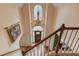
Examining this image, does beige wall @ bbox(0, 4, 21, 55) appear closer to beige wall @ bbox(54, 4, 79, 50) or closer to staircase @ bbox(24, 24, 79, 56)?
staircase @ bbox(24, 24, 79, 56)

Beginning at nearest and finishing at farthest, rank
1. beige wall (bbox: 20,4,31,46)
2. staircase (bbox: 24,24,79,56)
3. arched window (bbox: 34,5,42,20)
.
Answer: staircase (bbox: 24,24,79,56) → beige wall (bbox: 20,4,31,46) → arched window (bbox: 34,5,42,20)

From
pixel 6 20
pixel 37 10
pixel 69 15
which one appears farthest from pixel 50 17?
pixel 6 20

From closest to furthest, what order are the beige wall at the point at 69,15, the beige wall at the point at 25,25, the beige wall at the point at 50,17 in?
the beige wall at the point at 69,15 < the beige wall at the point at 50,17 < the beige wall at the point at 25,25

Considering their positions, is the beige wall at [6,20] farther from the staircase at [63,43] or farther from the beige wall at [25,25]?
the staircase at [63,43]

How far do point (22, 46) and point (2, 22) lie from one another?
10.2 feet

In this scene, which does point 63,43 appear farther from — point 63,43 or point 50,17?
point 50,17

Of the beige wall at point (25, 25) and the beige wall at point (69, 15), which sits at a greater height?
the beige wall at point (69, 15)

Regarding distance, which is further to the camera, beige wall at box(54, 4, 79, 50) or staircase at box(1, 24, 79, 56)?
beige wall at box(54, 4, 79, 50)

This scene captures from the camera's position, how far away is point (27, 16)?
520 centimetres

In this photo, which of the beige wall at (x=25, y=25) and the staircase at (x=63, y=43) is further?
the beige wall at (x=25, y=25)

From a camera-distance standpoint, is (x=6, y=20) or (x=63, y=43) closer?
(x=6, y=20)

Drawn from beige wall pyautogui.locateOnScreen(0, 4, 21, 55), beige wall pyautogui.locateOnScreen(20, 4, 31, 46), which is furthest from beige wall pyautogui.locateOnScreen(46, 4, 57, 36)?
beige wall pyautogui.locateOnScreen(0, 4, 21, 55)

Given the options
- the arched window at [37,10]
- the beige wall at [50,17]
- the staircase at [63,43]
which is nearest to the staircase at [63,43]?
the staircase at [63,43]

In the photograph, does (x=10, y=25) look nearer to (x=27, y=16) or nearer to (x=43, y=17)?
(x=27, y=16)
